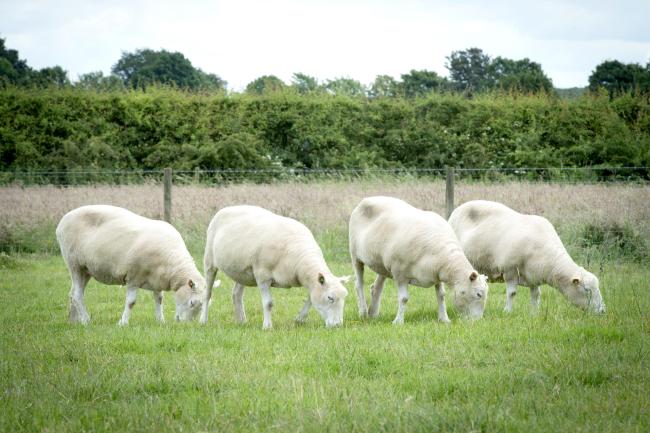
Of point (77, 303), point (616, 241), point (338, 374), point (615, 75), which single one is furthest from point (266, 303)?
point (615, 75)

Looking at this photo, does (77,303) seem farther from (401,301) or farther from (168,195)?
(168,195)

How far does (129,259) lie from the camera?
9367 millimetres

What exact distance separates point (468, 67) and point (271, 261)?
4400 centimetres

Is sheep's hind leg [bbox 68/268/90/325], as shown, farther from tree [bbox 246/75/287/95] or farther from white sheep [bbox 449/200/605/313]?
tree [bbox 246/75/287/95]

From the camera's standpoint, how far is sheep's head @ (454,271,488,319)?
870cm

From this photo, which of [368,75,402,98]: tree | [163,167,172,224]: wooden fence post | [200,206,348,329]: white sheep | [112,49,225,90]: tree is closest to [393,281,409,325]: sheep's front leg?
[200,206,348,329]: white sheep

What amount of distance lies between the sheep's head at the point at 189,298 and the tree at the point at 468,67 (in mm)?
41834

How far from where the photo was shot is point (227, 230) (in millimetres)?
9586

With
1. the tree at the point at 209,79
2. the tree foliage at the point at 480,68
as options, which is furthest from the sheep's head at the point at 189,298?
the tree at the point at 209,79

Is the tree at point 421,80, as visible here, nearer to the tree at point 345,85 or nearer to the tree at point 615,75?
the tree at point 345,85

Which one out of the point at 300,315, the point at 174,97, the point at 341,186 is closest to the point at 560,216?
the point at 341,186

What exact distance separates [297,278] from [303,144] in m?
15.3

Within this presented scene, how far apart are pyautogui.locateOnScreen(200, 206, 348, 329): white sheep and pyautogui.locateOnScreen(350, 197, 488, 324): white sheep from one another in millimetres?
698

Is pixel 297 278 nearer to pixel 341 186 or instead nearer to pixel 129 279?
pixel 129 279
